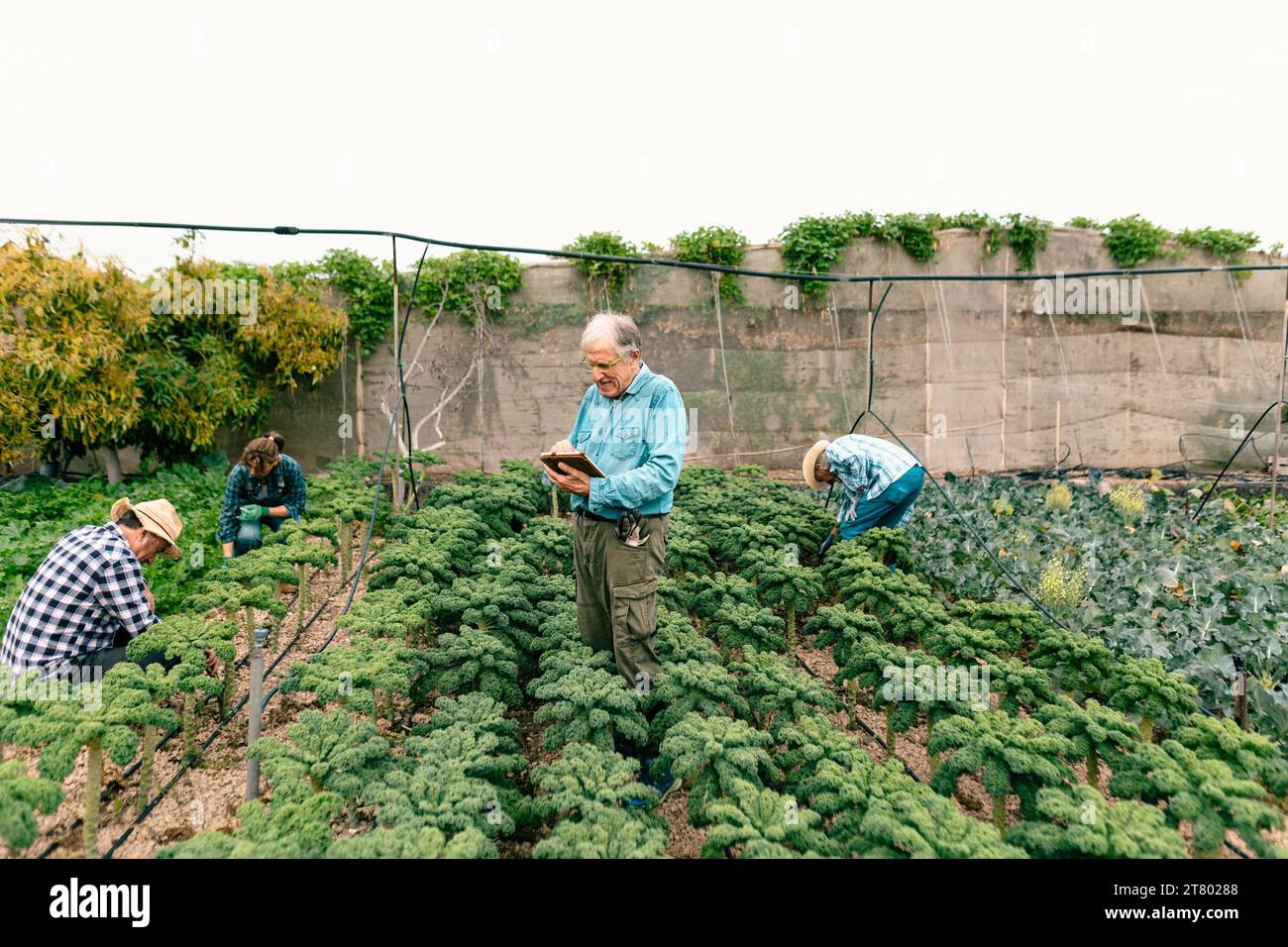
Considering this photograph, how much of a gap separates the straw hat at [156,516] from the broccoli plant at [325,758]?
4.75ft

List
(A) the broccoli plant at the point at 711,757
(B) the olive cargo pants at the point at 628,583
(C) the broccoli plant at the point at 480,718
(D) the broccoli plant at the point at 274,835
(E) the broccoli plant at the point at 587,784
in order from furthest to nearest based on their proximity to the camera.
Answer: (B) the olive cargo pants at the point at 628,583
(C) the broccoli plant at the point at 480,718
(A) the broccoli plant at the point at 711,757
(E) the broccoli plant at the point at 587,784
(D) the broccoli plant at the point at 274,835

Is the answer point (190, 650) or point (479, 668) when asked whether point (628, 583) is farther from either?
point (190, 650)

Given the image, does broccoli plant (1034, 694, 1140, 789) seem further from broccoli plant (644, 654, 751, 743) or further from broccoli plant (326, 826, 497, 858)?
broccoli plant (326, 826, 497, 858)

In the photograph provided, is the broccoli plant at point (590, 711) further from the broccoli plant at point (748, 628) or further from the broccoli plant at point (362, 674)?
the broccoli plant at point (748, 628)

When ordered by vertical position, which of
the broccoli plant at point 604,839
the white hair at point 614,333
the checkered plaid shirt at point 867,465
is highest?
the white hair at point 614,333

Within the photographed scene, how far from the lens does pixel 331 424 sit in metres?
10.0

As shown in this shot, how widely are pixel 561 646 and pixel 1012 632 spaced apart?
2.48 m

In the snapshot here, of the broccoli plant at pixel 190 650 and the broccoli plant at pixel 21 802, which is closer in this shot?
the broccoli plant at pixel 21 802

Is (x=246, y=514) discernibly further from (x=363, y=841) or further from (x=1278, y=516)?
(x=1278, y=516)

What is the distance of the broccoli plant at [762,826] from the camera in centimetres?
236

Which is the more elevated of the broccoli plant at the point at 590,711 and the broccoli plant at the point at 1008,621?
the broccoli plant at the point at 1008,621

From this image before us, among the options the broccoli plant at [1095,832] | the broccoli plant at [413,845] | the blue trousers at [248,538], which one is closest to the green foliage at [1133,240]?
the broccoli plant at [1095,832]

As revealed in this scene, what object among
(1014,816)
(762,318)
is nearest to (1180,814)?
(1014,816)

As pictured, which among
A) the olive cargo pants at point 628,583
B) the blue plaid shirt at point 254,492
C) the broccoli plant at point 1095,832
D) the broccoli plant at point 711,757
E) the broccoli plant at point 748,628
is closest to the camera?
the broccoli plant at point 1095,832
